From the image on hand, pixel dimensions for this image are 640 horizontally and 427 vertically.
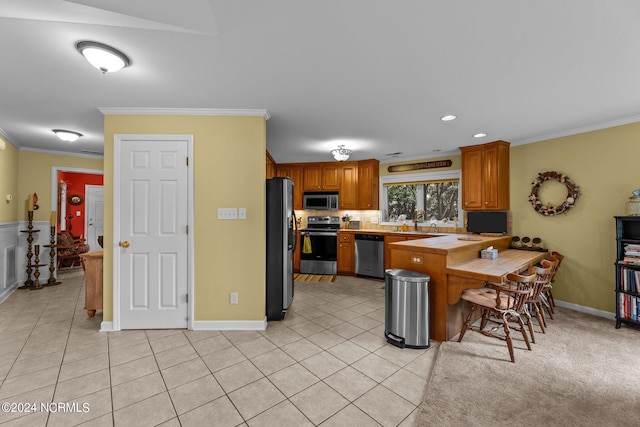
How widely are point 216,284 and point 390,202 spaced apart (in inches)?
163

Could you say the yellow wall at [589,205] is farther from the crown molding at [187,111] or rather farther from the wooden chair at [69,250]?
the wooden chair at [69,250]

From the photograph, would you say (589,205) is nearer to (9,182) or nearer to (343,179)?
(343,179)

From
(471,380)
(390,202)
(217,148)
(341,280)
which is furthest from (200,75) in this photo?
(390,202)

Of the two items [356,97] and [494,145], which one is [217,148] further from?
[494,145]

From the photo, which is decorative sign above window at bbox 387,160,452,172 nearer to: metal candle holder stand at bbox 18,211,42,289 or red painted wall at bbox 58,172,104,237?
metal candle holder stand at bbox 18,211,42,289

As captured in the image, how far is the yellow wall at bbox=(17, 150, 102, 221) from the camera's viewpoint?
4871 millimetres

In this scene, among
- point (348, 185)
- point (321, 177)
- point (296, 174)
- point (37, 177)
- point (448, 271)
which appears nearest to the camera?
point (448, 271)

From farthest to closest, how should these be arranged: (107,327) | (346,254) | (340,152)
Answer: (346,254)
(340,152)
(107,327)

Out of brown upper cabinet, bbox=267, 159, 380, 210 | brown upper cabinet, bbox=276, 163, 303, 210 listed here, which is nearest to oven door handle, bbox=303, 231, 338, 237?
brown upper cabinet, bbox=267, 159, 380, 210

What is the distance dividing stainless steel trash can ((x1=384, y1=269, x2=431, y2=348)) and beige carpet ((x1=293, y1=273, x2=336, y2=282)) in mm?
2644

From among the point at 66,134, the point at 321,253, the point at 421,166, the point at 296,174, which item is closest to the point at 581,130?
the point at 421,166

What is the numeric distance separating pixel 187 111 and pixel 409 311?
3.05 m

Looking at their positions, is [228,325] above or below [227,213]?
below

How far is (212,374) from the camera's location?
225 centimetres
